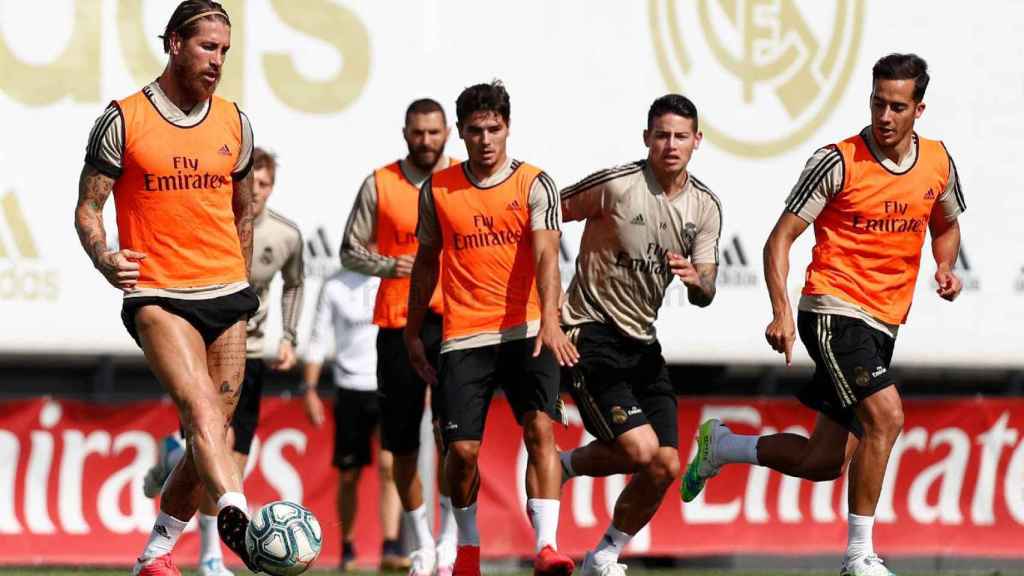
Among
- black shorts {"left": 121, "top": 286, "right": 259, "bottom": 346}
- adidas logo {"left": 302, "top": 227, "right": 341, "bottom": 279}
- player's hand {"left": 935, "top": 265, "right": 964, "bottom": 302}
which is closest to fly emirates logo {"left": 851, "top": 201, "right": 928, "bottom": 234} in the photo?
player's hand {"left": 935, "top": 265, "right": 964, "bottom": 302}

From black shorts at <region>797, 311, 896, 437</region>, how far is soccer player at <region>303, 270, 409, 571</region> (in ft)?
14.9

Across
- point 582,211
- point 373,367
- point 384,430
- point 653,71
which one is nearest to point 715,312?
point 653,71

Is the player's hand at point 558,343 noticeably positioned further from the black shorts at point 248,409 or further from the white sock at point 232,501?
the black shorts at point 248,409

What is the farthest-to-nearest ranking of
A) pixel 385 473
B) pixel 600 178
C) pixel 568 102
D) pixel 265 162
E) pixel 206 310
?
pixel 568 102 < pixel 385 473 < pixel 265 162 < pixel 600 178 < pixel 206 310

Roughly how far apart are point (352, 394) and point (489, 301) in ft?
13.6

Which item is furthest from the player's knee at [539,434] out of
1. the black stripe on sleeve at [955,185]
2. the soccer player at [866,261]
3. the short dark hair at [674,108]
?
the black stripe on sleeve at [955,185]

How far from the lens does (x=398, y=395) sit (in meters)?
12.0

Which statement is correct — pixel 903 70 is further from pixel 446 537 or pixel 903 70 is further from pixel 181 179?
pixel 446 537

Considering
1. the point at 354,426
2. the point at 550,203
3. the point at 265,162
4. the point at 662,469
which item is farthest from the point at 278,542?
the point at 354,426

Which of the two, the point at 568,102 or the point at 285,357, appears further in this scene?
the point at 568,102

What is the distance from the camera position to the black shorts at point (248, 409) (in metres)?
12.4

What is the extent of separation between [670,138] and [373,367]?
447 cm

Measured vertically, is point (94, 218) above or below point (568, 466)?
above

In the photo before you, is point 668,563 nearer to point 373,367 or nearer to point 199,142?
point 373,367
